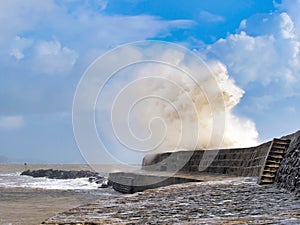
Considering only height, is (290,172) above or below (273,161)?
below

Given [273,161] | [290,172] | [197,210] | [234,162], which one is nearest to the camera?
[197,210]

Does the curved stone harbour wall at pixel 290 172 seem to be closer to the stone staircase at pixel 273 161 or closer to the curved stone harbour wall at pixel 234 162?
the curved stone harbour wall at pixel 234 162

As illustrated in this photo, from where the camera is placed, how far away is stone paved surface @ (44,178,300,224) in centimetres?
433

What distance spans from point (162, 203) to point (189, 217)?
1.60 metres

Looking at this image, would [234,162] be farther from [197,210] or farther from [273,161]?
[197,210]

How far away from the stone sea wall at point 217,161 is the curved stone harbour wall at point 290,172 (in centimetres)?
233

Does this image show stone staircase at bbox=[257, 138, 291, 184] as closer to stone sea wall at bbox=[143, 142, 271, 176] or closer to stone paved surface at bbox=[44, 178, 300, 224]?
stone sea wall at bbox=[143, 142, 271, 176]

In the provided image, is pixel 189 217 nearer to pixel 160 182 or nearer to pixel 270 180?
pixel 270 180

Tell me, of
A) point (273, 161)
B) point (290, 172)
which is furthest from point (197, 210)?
point (273, 161)

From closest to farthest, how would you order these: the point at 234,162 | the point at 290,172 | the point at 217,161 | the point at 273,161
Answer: the point at 290,172
the point at 273,161
the point at 234,162
the point at 217,161

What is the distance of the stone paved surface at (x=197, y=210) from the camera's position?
4332 millimetres

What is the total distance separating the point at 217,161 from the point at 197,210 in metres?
10.7

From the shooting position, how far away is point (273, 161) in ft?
28.8

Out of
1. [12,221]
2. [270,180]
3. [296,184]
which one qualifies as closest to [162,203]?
[296,184]
